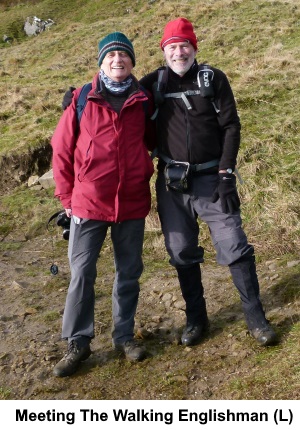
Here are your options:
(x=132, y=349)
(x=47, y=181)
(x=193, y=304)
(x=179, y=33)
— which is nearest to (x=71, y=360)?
(x=132, y=349)

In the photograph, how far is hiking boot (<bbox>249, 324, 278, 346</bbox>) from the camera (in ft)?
15.2

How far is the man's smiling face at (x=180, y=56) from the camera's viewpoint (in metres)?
4.54

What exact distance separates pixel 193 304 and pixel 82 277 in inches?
45.2

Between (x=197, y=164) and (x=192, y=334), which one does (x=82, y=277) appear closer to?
(x=192, y=334)

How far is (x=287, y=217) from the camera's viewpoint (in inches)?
273

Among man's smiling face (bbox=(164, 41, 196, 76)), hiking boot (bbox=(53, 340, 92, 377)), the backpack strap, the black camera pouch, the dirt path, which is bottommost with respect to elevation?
the dirt path

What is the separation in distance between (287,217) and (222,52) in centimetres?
1114

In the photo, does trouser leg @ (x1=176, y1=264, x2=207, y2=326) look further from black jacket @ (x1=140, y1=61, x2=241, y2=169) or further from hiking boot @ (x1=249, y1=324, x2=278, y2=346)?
black jacket @ (x1=140, y1=61, x2=241, y2=169)

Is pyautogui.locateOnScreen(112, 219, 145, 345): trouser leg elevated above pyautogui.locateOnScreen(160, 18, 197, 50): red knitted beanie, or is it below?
below

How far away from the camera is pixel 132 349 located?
487cm

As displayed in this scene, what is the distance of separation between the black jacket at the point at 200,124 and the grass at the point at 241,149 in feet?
5.81

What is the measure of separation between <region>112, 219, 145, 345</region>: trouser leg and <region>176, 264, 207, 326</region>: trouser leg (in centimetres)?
45

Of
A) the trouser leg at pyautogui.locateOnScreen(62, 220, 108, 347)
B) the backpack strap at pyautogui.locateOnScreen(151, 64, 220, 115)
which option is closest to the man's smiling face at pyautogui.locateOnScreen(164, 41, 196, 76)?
the backpack strap at pyautogui.locateOnScreen(151, 64, 220, 115)

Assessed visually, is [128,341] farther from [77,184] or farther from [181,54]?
[181,54]
